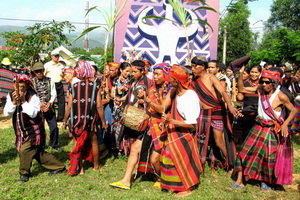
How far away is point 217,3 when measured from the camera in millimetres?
10742

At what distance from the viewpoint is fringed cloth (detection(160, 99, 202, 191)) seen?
4.20m

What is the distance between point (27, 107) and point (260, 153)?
3328 mm

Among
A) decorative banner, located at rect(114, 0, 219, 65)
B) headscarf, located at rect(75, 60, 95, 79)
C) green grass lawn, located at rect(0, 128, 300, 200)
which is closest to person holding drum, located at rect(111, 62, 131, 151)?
green grass lawn, located at rect(0, 128, 300, 200)

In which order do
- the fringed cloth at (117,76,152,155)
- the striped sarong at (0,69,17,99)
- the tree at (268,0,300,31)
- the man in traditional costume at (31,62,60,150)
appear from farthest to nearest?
the tree at (268,0,300,31) → the striped sarong at (0,69,17,99) → the man in traditional costume at (31,62,60,150) → the fringed cloth at (117,76,152,155)

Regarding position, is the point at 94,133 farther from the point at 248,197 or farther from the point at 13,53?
the point at 13,53

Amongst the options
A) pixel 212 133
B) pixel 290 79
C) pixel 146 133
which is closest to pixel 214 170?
pixel 212 133

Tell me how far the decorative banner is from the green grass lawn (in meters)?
5.72

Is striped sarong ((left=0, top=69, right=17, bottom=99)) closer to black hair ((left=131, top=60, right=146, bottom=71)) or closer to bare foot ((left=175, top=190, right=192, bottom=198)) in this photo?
black hair ((left=131, top=60, right=146, bottom=71))

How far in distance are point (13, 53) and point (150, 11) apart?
193 inches

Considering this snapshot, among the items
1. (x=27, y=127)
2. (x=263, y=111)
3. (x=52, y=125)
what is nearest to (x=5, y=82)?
(x=52, y=125)

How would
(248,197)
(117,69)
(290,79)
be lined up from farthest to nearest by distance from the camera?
(290,79) → (117,69) → (248,197)

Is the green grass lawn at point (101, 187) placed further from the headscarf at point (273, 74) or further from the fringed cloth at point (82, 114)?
the headscarf at point (273, 74)

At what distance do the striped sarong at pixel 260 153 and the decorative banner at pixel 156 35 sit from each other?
6.55 m

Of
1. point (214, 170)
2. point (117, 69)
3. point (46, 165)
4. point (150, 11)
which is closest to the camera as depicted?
point (46, 165)
